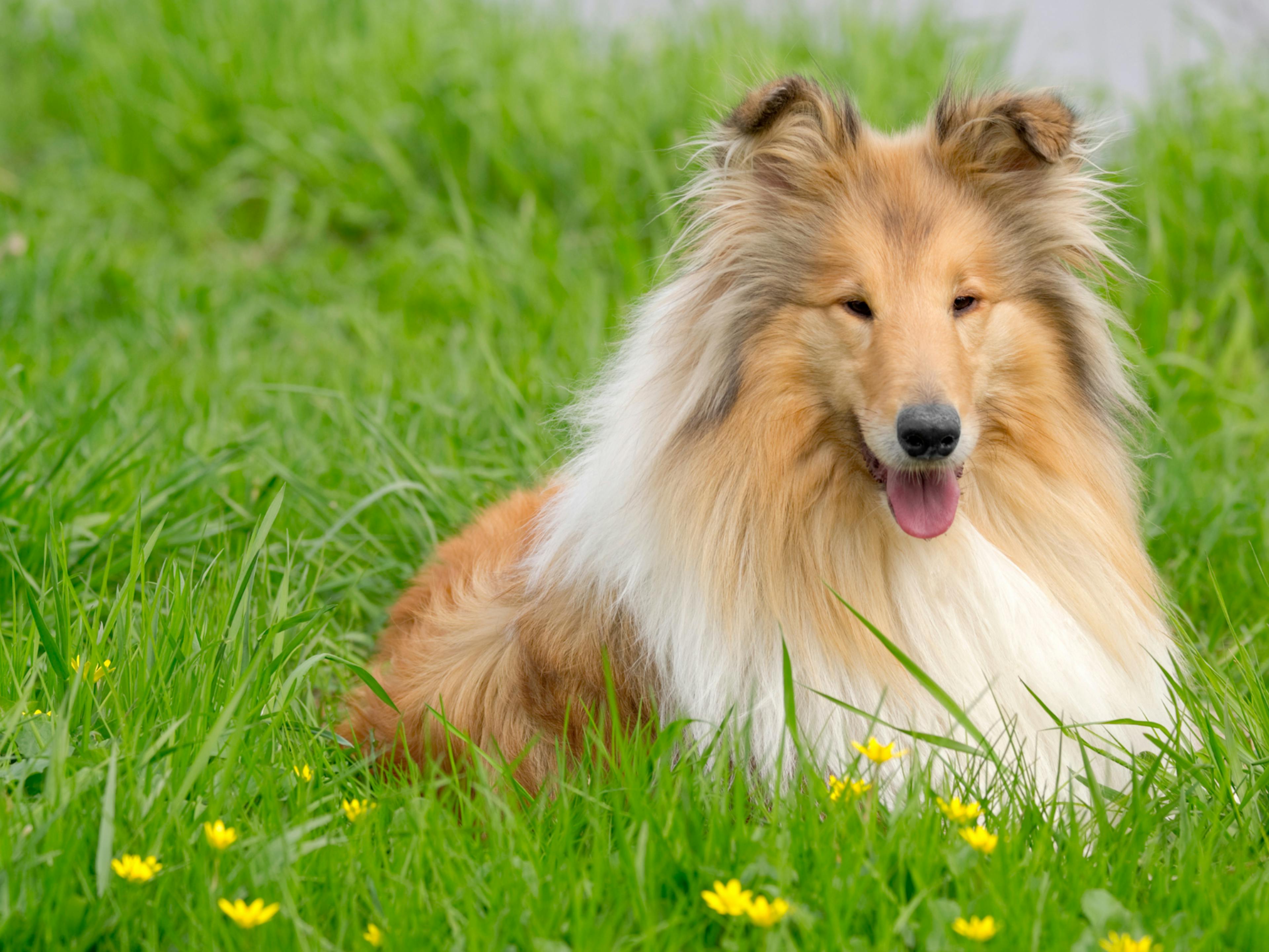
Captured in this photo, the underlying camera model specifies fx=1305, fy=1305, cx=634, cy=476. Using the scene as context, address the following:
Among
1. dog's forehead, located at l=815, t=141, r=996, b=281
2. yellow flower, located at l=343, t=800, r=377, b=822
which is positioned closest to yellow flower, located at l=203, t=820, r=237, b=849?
yellow flower, located at l=343, t=800, r=377, b=822

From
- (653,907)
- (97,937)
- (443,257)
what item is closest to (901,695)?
(653,907)

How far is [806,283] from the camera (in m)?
3.04

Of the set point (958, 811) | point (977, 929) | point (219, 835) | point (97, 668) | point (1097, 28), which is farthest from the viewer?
Answer: point (1097, 28)

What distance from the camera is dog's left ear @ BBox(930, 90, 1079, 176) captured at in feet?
9.91

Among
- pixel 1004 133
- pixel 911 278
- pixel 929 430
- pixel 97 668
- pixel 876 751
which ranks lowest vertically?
pixel 876 751

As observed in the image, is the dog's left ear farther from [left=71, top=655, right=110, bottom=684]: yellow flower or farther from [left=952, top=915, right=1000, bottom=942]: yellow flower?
[left=71, top=655, right=110, bottom=684]: yellow flower

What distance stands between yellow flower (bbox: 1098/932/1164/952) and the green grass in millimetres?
42

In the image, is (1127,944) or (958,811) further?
(958,811)

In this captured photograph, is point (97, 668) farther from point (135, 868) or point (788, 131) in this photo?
point (788, 131)

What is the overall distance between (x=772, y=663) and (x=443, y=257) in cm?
414

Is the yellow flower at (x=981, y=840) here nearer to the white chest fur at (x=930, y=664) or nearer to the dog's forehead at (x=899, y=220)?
the white chest fur at (x=930, y=664)

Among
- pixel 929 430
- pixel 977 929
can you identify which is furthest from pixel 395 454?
pixel 977 929

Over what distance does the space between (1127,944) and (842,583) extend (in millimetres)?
1013

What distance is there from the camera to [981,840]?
248 centimetres
